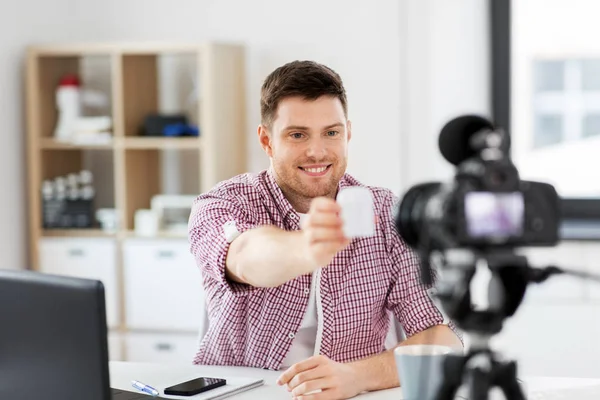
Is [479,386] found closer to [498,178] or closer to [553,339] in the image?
[498,178]

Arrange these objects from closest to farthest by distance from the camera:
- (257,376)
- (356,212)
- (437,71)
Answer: (356,212) < (257,376) < (437,71)

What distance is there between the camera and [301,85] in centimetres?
225

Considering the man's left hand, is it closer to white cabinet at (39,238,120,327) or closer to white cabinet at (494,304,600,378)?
white cabinet at (494,304,600,378)

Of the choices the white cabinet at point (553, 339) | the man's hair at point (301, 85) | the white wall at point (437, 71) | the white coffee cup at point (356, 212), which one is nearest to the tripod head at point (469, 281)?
the white coffee cup at point (356, 212)

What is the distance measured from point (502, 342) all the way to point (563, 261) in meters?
0.42

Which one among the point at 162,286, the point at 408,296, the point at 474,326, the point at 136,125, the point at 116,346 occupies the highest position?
the point at 136,125

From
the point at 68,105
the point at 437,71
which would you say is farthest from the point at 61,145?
the point at 437,71

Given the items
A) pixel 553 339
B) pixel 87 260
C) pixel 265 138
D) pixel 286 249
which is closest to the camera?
pixel 286 249

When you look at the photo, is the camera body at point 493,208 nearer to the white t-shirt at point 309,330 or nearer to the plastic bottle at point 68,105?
the white t-shirt at point 309,330

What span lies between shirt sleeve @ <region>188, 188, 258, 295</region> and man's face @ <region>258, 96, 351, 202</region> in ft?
0.50

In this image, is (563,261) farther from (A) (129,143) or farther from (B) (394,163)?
(A) (129,143)

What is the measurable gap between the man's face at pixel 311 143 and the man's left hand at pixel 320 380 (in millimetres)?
518

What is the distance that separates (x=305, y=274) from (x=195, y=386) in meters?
0.41

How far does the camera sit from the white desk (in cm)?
188
